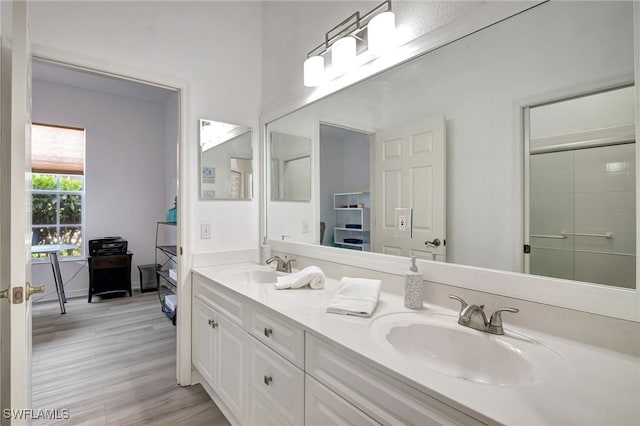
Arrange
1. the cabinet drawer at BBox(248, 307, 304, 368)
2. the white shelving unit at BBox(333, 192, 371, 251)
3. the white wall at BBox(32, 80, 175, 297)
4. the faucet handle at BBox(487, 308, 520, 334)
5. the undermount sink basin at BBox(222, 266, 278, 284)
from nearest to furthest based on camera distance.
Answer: the faucet handle at BBox(487, 308, 520, 334), the cabinet drawer at BBox(248, 307, 304, 368), the white shelving unit at BBox(333, 192, 371, 251), the undermount sink basin at BBox(222, 266, 278, 284), the white wall at BBox(32, 80, 175, 297)

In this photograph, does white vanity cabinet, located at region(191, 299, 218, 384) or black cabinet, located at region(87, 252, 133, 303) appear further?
black cabinet, located at region(87, 252, 133, 303)

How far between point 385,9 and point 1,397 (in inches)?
100

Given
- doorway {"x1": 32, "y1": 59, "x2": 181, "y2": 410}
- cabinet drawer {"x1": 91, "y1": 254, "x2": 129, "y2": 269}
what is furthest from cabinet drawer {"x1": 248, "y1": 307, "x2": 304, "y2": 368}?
cabinet drawer {"x1": 91, "y1": 254, "x2": 129, "y2": 269}

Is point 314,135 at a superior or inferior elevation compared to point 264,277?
superior

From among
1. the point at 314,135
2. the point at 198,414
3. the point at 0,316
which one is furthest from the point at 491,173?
the point at 0,316

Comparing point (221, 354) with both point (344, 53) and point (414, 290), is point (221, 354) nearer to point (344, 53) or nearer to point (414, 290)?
point (414, 290)

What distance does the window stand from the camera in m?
4.12

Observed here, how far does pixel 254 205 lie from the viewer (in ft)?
8.09

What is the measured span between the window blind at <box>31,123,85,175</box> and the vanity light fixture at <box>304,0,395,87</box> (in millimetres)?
4108

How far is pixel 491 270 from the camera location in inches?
45.0

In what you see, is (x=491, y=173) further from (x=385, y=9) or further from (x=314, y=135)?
(x=314, y=135)

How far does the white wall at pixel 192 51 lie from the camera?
5.82 feet

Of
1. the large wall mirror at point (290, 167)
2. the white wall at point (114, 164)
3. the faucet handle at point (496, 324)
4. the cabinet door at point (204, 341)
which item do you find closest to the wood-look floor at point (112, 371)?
the cabinet door at point (204, 341)

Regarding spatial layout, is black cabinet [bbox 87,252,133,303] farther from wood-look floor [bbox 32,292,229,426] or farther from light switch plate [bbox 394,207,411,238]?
light switch plate [bbox 394,207,411,238]
